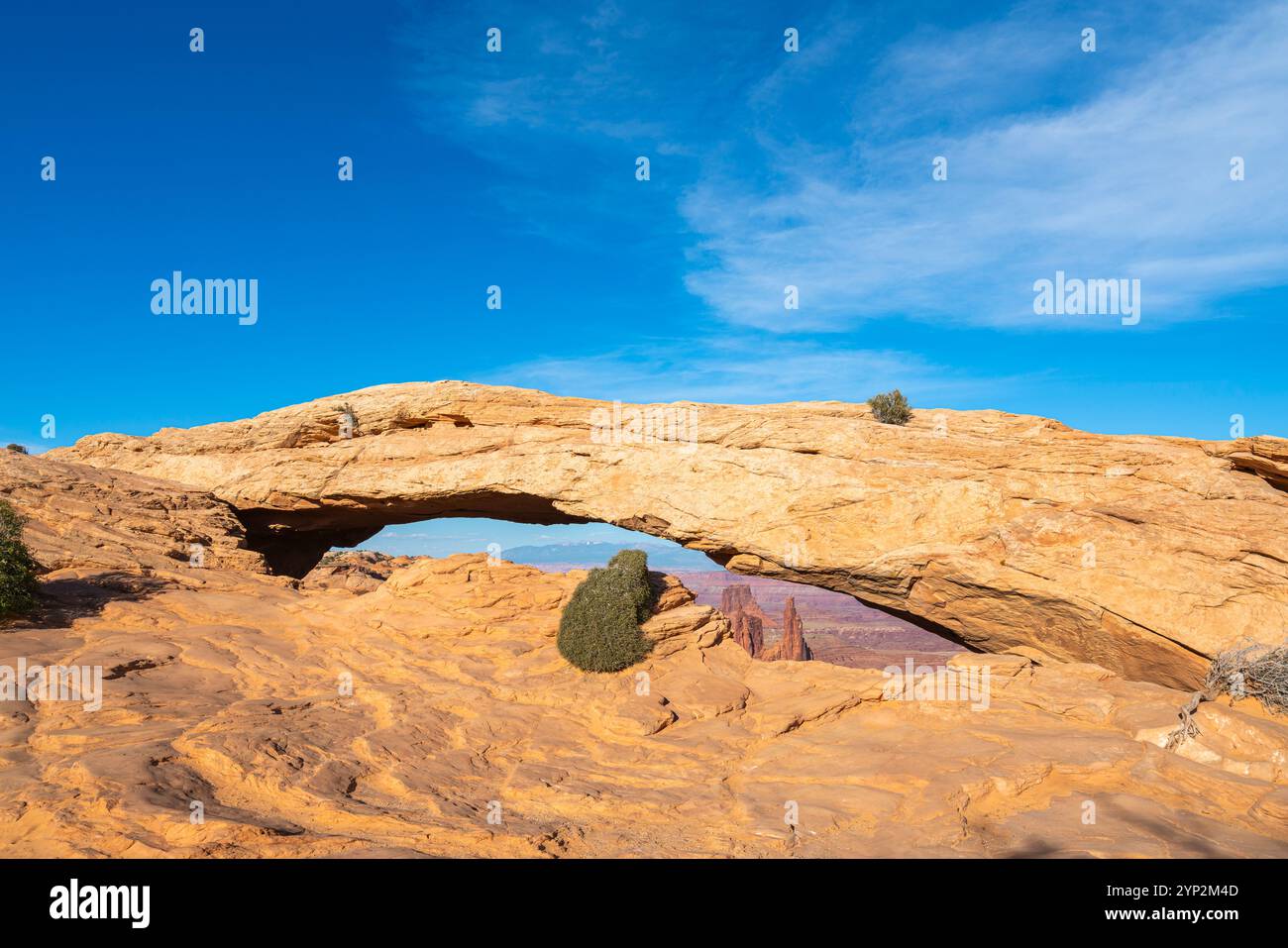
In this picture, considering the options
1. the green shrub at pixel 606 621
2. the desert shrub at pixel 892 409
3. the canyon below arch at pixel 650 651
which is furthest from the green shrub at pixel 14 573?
the desert shrub at pixel 892 409

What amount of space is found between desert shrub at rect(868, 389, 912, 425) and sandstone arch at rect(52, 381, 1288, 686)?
2.15 ft

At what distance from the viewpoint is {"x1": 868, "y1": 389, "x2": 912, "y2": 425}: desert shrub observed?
70.4 ft

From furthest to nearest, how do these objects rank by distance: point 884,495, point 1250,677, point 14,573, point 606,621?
point 884,495
point 606,621
point 14,573
point 1250,677

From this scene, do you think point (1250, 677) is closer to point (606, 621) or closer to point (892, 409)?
point (892, 409)

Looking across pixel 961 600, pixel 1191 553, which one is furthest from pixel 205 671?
pixel 1191 553

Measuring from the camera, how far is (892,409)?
21531 millimetres

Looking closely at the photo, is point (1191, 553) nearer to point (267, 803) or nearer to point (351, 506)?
point (267, 803)

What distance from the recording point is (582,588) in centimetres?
1861

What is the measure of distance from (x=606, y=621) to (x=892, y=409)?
11.2 metres

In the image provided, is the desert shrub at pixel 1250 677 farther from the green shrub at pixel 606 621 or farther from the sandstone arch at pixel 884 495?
the green shrub at pixel 606 621

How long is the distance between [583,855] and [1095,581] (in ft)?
45.7

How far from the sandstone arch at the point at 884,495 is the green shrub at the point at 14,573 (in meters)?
8.44

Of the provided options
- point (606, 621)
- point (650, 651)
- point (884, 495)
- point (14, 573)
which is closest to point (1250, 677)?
point (884, 495)
